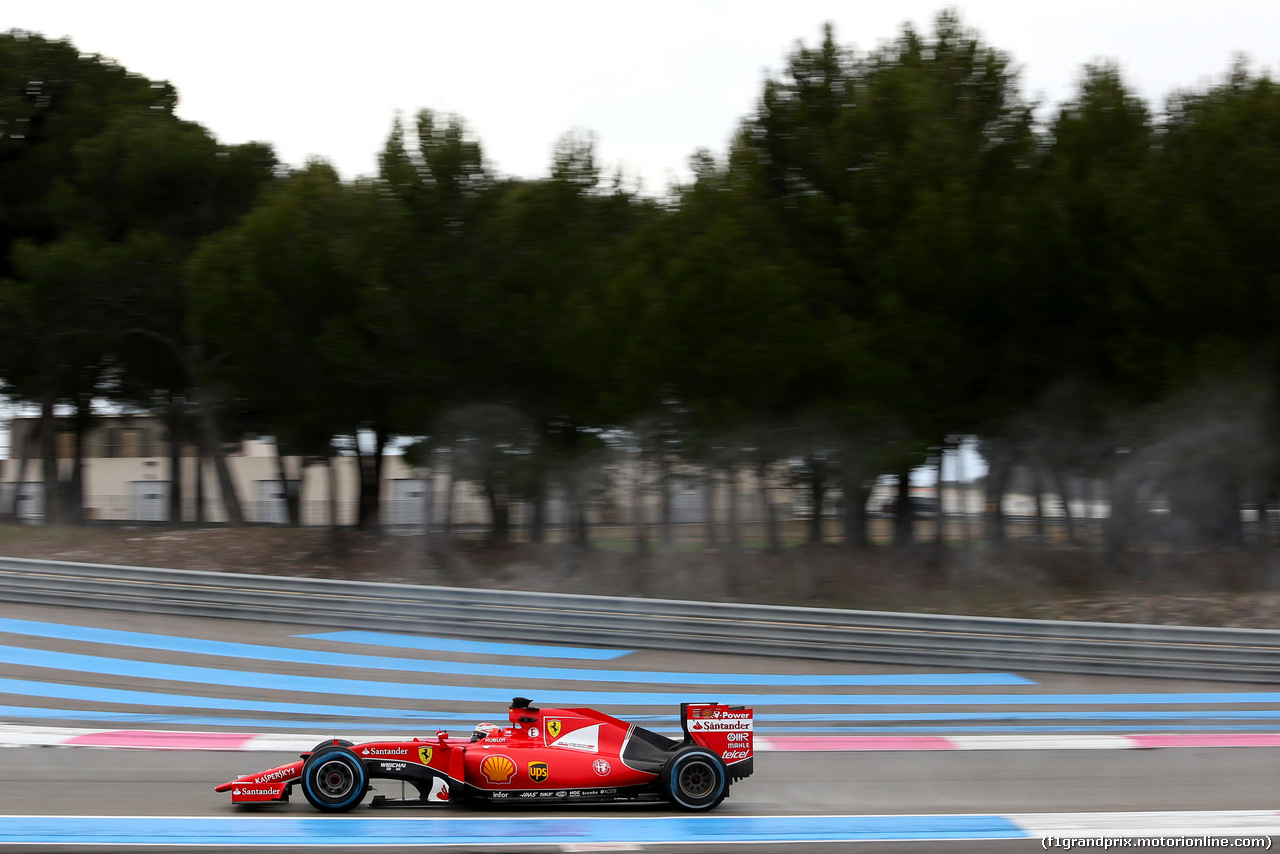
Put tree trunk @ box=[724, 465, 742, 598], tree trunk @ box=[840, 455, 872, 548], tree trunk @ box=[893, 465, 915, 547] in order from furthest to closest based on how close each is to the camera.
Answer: tree trunk @ box=[893, 465, 915, 547] < tree trunk @ box=[840, 455, 872, 548] < tree trunk @ box=[724, 465, 742, 598]

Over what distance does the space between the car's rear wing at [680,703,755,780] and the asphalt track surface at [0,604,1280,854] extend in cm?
31

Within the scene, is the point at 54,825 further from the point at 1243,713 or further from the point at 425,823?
the point at 1243,713

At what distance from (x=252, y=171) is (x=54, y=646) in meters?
13.4

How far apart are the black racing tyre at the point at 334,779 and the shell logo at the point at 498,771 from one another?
648 millimetres

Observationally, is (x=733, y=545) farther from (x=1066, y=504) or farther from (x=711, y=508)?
(x=1066, y=504)

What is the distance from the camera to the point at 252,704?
9.72 metres

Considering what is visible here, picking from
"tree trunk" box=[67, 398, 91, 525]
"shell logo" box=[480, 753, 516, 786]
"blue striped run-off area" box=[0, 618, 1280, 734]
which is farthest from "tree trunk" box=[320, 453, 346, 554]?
"shell logo" box=[480, 753, 516, 786]

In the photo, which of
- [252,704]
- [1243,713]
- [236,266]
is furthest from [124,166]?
[1243,713]

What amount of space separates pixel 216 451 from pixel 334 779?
1607 cm

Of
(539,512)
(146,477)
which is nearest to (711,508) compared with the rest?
(539,512)

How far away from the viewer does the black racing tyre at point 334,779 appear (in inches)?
235

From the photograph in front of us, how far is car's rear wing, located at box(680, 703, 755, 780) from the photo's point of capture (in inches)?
246

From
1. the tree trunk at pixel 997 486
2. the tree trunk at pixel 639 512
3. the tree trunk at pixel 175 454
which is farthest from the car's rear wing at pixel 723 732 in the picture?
the tree trunk at pixel 175 454

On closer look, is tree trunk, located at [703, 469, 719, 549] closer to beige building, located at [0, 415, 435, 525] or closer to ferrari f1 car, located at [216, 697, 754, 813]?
ferrari f1 car, located at [216, 697, 754, 813]
